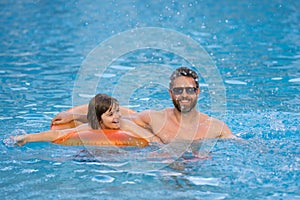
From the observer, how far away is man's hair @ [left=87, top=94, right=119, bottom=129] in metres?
5.98

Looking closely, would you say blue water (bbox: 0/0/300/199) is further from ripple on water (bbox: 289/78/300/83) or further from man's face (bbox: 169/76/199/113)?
man's face (bbox: 169/76/199/113)

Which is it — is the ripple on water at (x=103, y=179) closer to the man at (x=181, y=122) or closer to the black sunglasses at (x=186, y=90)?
the man at (x=181, y=122)

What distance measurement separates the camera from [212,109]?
8.12 meters

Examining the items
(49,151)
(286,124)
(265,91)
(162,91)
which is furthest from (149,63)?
(49,151)

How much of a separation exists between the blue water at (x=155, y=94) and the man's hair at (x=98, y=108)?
33 centimetres

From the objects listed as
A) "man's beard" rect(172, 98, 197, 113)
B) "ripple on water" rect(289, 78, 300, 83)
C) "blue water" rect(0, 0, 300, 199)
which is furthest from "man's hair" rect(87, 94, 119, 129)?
"ripple on water" rect(289, 78, 300, 83)

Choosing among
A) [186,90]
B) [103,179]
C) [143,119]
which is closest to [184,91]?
[186,90]

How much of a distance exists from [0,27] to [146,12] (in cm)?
425

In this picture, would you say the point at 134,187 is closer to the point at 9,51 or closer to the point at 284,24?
the point at 9,51

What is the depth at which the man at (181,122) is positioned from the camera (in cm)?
595

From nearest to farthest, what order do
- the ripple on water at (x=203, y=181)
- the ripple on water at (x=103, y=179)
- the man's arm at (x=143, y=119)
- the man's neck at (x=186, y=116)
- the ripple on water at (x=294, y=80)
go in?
the ripple on water at (x=203, y=181), the ripple on water at (x=103, y=179), the man's neck at (x=186, y=116), the man's arm at (x=143, y=119), the ripple on water at (x=294, y=80)

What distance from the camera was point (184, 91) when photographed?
5.86m

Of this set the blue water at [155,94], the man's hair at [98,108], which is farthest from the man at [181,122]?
the man's hair at [98,108]

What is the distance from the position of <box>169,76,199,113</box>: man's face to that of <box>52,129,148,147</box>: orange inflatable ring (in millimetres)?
571
